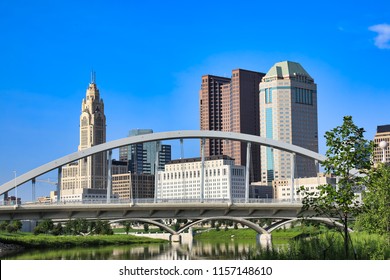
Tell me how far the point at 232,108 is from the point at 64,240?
119557 millimetres

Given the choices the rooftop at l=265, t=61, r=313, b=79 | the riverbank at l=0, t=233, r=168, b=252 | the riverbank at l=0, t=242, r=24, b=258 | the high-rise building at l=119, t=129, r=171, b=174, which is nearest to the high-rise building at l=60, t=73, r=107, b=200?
the high-rise building at l=119, t=129, r=171, b=174

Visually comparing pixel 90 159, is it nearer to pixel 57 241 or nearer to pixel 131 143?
pixel 57 241

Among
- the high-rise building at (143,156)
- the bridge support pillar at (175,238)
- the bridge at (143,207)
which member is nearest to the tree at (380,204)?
the bridge at (143,207)

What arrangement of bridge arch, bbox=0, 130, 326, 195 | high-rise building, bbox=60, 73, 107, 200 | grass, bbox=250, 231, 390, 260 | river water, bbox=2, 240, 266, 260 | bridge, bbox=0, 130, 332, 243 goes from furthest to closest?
1. high-rise building, bbox=60, 73, 107, 200
2. bridge arch, bbox=0, 130, 326, 195
3. bridge, bbox=0, 130, 332, 243
4. river water, bbox=2, 240, 266, 260
5. grass, bbox=250, 231, 390, 260

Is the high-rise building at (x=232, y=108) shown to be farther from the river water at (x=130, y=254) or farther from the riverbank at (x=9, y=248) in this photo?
the river water at (x=130, y=254)

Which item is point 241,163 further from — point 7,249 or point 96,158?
point 7,249

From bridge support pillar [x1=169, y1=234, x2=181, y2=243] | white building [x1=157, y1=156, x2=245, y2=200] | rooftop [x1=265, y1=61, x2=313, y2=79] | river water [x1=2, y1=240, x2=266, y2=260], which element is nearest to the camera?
river water [x1=2, y1=240, x2=266, y2=260]

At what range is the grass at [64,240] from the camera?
179 ft

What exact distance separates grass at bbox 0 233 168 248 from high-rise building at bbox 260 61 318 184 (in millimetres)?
90513

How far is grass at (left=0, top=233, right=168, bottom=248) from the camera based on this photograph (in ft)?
179

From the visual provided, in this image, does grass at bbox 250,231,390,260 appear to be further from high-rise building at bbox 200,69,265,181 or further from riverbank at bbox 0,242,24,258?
high-rise building at bbox 200,69,265,181

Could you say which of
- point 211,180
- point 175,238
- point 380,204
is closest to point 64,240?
point 175,238
